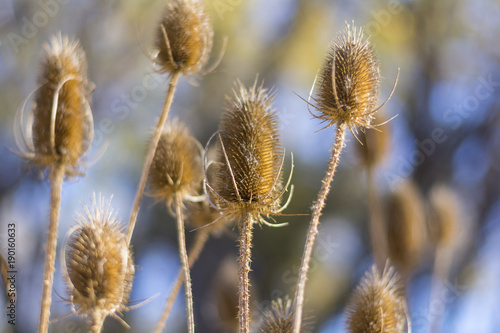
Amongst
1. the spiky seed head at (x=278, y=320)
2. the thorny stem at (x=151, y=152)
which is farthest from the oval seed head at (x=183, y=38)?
the spiky seed head at (x=278, y=320)

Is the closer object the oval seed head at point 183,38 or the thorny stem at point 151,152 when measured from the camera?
the thorny stem at point 151,152

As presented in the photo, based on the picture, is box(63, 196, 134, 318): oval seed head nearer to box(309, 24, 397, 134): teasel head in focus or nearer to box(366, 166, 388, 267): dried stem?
box(309, 24, 397, 134): teasel head in focus

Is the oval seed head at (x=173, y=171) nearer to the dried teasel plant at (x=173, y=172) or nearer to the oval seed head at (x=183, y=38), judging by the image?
the dried teasel plant at (x=173, y=172)

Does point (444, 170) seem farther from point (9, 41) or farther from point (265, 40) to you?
point (9, 41)

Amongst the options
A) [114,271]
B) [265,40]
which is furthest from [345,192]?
[114,271]

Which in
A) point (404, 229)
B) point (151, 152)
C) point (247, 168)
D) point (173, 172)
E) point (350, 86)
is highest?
point (404, 229)

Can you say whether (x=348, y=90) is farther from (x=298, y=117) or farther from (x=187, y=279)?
(x=298, y=117)

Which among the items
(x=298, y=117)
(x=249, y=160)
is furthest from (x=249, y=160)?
(x=298, y=117)
